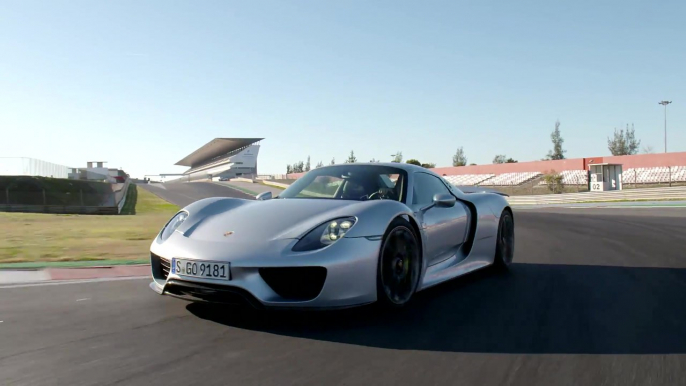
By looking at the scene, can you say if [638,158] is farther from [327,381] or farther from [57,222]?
[327,381]

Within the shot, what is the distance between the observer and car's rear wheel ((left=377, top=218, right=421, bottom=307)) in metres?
3.98

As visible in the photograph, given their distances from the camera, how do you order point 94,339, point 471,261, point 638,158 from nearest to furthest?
point 94,339, point 471,261, point 638,158

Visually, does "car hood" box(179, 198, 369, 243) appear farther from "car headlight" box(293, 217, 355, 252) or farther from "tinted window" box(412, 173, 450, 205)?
"tinted window" box(412, 173, 450, 205)

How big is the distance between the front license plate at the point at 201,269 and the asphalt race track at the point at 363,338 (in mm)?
340

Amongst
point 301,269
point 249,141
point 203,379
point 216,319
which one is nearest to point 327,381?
point 203,379

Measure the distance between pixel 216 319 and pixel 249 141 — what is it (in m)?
130

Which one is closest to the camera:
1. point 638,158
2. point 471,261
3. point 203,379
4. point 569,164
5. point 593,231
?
point 203,379

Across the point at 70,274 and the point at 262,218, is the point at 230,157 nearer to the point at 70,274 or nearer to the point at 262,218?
the point at 70,274

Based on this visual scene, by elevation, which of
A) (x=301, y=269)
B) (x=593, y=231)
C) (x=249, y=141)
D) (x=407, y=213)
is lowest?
(x=593, y=231)

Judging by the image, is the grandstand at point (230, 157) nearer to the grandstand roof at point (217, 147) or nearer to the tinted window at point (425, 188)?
the grandstand roof at point (217, 147)

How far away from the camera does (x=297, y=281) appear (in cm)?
358

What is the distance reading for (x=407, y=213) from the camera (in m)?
4.31

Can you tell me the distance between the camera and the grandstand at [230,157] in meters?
126

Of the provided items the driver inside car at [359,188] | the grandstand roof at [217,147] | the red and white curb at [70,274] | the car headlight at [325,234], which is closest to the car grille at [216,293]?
the car headlight at [325,234]
